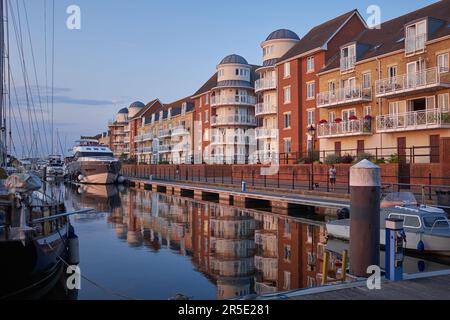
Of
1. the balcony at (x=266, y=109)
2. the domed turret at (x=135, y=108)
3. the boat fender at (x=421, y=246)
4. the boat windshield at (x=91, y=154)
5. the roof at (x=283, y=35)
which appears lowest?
the boat fender at (x=421, y=246)

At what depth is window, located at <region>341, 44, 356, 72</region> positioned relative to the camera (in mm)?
39438

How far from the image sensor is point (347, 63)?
3991 cm

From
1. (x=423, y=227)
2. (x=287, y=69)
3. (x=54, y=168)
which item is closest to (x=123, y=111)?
(x=54, y=168)

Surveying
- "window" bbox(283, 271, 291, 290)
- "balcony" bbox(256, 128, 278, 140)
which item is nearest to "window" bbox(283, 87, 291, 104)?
"balcony" bbox(256, 128, 278, 140)

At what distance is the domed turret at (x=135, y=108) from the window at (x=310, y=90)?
243ft

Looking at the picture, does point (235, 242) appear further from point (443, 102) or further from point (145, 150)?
point (145, 150)

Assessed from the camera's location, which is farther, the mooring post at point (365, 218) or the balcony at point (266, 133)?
the balcony at point (266, 133)

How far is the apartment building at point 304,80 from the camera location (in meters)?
44.3

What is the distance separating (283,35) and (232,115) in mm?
12822

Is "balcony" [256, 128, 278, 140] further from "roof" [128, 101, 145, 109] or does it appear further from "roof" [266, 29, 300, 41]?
"roof" [128, 101, 145, 109]

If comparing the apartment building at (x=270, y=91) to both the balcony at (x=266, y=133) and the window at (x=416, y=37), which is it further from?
the window at (x=416, y=37)

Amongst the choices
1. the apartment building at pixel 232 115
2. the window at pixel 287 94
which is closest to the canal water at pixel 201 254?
the window at pixel 287 94
